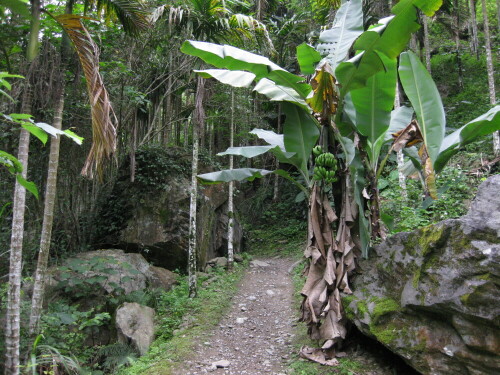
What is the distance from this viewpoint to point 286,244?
13750 millimetres

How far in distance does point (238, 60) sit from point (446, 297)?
3.48m

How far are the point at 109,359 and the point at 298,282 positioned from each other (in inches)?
192

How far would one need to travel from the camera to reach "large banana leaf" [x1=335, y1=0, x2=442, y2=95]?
377 cm

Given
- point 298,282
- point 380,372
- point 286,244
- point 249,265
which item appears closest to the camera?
point 380,372

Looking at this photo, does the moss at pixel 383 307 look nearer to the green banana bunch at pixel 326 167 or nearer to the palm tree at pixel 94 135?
the green banana bunch at pixel 326 167

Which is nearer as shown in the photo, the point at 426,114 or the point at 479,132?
the point at 479,132

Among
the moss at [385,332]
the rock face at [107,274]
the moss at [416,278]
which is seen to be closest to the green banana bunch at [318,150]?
the moss at [416,278]

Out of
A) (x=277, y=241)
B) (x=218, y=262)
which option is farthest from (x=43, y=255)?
(x=277, y=241)

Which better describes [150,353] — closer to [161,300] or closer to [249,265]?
[161,300]

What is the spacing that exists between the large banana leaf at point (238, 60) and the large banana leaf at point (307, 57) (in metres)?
0.53

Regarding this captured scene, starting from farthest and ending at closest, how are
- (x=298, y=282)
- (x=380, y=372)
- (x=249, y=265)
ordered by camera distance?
(x=249, y=265) < (x=298, y=282) < (x=380, y=372)

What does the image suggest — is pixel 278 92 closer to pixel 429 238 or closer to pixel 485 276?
pixel 429 238

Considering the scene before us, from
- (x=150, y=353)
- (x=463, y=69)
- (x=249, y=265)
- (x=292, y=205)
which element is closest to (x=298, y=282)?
(x=249, y=265)

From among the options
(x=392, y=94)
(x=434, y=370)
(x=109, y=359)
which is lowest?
(x=109, y=359)
